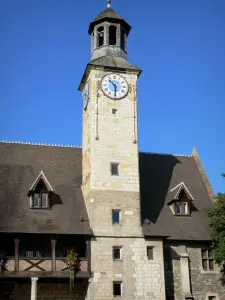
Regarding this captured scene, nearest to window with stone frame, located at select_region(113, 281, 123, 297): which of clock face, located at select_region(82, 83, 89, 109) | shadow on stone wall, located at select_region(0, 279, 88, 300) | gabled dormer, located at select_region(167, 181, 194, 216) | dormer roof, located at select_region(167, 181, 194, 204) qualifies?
shadow on stone wall, located at select_region(0, 279, 88, 300)

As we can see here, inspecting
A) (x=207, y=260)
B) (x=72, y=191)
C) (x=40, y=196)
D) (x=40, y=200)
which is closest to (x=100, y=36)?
(x=72, y=191)

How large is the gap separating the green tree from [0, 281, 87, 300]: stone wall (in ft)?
26.9

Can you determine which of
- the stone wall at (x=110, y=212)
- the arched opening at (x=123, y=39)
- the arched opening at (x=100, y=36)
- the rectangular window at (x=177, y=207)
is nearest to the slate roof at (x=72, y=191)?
the rectangular window at (x=177, y=207)

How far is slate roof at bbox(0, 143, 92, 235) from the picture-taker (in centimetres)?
2652

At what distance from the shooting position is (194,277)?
2817 centimetres

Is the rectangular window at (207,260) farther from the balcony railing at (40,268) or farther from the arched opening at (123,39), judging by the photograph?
the arched opening at (123,39)

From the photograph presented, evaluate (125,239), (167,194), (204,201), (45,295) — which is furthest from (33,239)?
(204,201)

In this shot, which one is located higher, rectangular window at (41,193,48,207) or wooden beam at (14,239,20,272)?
rectangular window at (41,193,48,207)

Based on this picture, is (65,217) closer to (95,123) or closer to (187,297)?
(95,123)

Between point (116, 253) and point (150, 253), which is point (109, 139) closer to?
point (116, 253)

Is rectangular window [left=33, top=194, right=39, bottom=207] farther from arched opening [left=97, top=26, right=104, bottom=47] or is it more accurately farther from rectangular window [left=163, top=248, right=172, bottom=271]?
arched opening [left=97, top=26, right=104, bottom=47]

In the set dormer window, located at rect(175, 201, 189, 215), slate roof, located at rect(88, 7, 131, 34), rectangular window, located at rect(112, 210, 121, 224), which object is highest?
slate roof, located at rect(88, 7, 131, 34)

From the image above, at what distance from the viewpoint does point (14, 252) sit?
85.7ft

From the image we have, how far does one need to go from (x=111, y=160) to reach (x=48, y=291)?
8.48 meters
